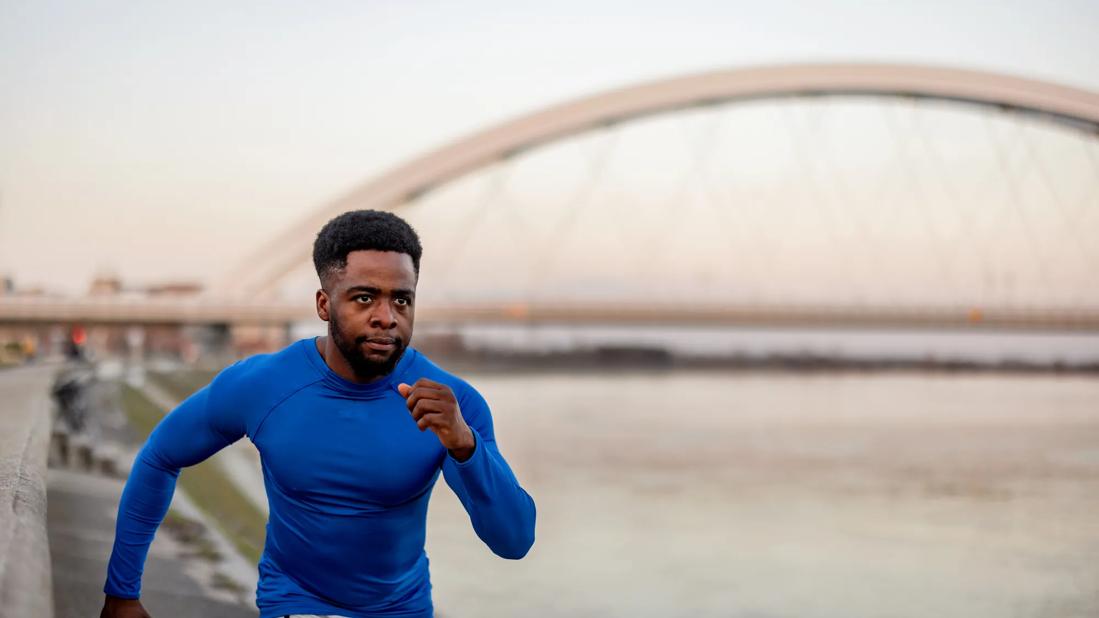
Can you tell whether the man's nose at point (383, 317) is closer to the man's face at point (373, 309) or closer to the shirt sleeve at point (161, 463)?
the man's face at point (373, 309)

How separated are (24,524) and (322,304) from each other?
2.30 feet

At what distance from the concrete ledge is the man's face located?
661 mm

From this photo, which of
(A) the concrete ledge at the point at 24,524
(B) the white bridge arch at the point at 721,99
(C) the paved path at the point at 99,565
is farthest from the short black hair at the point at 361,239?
(B) the white bridge arch at the point at 721,99

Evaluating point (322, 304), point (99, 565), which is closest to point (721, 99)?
point (99, 565)

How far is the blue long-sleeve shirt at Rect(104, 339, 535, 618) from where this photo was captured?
2184mm

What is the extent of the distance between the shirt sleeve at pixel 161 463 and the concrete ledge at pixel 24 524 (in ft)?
0.48

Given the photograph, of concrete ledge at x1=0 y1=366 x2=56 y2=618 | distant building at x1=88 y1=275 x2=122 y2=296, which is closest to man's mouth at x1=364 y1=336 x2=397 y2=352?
concrete ledge at x1=0 y1=366 x2=56 y2=618

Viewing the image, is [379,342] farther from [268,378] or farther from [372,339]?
[268,378]

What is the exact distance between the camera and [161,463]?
7.61 ft

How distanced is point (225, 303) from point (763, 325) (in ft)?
76.6

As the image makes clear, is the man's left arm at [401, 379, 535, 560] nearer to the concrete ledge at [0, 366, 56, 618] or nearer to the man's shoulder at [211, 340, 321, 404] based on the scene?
the man's shoulder at [211, 340, 321, 404]

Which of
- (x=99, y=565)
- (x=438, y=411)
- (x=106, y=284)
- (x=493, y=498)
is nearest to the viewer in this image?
(x=438, y=411)

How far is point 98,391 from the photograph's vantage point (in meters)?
20.1

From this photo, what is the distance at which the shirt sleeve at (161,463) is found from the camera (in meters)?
2.29
